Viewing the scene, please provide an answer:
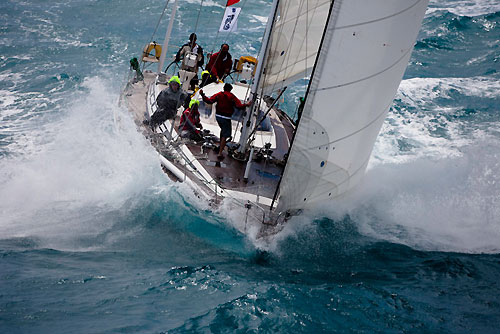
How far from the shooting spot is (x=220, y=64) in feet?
39.3

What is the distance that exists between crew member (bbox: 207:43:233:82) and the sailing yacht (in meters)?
1.04

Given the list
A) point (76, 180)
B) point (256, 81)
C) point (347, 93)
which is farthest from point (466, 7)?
point (76, 180)

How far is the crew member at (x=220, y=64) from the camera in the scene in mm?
11758

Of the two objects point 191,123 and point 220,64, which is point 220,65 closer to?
point 220,64

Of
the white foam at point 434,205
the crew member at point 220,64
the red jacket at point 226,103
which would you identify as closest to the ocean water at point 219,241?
the white foam at point 434,205

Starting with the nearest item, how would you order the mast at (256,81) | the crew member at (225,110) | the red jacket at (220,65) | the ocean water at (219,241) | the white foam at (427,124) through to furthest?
the ocean water at (219,241) → the mast at (256,81) → the crew member at (225,110) → the red jacket at (220,65) → the white foam at (427,124)

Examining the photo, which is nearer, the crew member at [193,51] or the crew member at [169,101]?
the crew member at [169,101]

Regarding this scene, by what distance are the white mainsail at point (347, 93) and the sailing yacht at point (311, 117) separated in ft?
0.04

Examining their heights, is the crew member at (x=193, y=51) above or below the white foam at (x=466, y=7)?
below

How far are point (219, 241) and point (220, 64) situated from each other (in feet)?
17.5

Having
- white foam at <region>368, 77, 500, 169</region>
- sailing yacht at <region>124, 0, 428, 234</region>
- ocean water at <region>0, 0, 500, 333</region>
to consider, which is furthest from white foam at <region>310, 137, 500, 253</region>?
white foam at <region>368, 77, 500, 169</region>

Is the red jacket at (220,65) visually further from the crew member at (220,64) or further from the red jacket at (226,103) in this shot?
the red jacket at (226,103)

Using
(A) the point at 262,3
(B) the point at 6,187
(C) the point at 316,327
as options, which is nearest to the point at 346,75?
(C) the point at 316,327

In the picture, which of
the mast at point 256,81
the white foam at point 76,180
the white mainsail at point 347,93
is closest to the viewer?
the white mainsail at point 347,93
